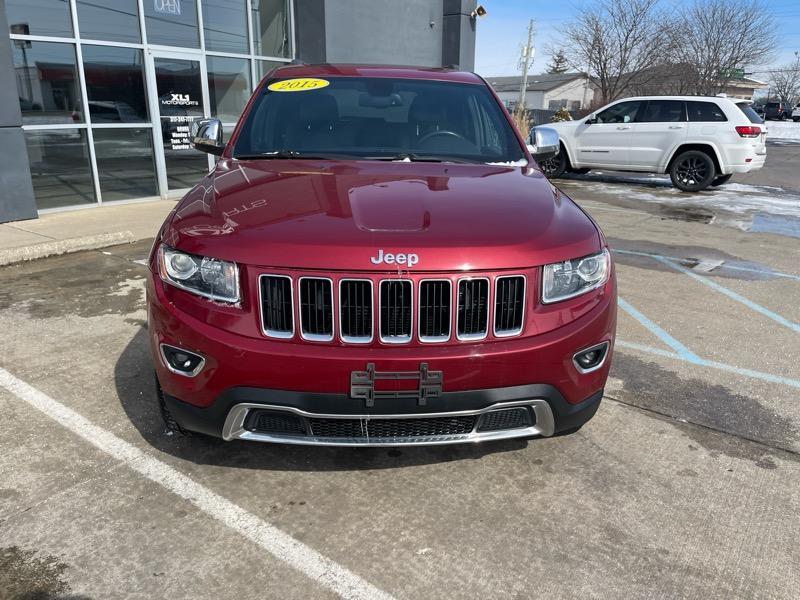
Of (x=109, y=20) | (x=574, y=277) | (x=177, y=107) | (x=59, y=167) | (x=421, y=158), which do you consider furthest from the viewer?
(x=177, y=107)

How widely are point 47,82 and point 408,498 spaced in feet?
28.6

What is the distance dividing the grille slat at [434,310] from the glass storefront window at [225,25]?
10.0m

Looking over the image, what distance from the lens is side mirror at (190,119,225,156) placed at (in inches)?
162

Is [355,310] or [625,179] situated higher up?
[355,310]

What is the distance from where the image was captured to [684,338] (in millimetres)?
4625

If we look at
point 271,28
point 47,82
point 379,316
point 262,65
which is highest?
point 271,28

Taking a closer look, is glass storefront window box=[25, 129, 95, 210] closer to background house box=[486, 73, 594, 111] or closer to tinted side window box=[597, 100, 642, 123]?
tinted side window box=[597, 100, 642, 123]

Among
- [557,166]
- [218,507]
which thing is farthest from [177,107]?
[218,507]

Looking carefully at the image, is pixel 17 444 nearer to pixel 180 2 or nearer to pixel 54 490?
pixel 54 490

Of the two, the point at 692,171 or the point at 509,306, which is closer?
the point at 509,306

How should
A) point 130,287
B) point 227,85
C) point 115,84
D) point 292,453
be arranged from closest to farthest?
point 292,453 → point 130,287 → point 115,84 → point 227,85

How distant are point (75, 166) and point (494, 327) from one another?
8794 mm

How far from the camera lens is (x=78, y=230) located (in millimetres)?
7676

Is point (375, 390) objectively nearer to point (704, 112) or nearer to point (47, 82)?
point (47, 82)
